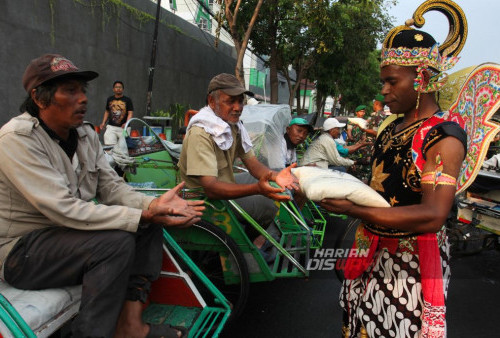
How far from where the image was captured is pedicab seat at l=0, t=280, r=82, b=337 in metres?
1.53

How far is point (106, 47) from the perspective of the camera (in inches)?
408

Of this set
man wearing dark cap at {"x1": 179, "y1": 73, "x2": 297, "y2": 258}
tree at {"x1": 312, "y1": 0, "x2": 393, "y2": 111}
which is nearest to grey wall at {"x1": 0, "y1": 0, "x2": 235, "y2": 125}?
tree at {"x1": 312, "y1": 0, "x2": 393, "y2": 111}

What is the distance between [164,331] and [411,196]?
55.6 inches

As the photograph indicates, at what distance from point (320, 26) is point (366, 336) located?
11.5 m

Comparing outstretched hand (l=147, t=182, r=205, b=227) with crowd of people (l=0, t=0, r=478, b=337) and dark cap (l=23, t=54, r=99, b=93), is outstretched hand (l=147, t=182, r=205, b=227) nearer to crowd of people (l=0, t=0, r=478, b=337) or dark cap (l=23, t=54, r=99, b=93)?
crowd of people (l=0, t=0, r=478, b=337)

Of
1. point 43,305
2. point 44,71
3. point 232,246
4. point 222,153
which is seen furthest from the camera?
point 222,153

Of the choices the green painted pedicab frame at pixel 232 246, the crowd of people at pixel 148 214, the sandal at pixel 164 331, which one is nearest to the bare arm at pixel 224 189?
the green painted pedicab frame at pixel 232 246

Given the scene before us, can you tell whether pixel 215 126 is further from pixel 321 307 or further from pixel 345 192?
pixel 321 307

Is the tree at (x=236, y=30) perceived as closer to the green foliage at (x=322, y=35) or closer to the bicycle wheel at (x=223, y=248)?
the green foliage at (x=322, y=35)

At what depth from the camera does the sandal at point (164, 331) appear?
1931 millimetres

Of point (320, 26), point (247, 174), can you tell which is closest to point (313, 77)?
point (320, 26)

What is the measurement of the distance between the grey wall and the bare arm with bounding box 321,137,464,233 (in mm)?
8306

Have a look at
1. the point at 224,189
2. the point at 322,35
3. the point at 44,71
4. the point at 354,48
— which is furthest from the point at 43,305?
the point at 354,48

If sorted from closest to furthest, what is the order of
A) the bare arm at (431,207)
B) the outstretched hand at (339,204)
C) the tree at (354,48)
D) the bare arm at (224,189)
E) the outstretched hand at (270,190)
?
1. the bare arm at (431,207)
2. the outstretched hand at (339,204)
3. the outstretched hand at (270,190)
4. the bare arm at (224,189)
5. the tree at (354,48)
